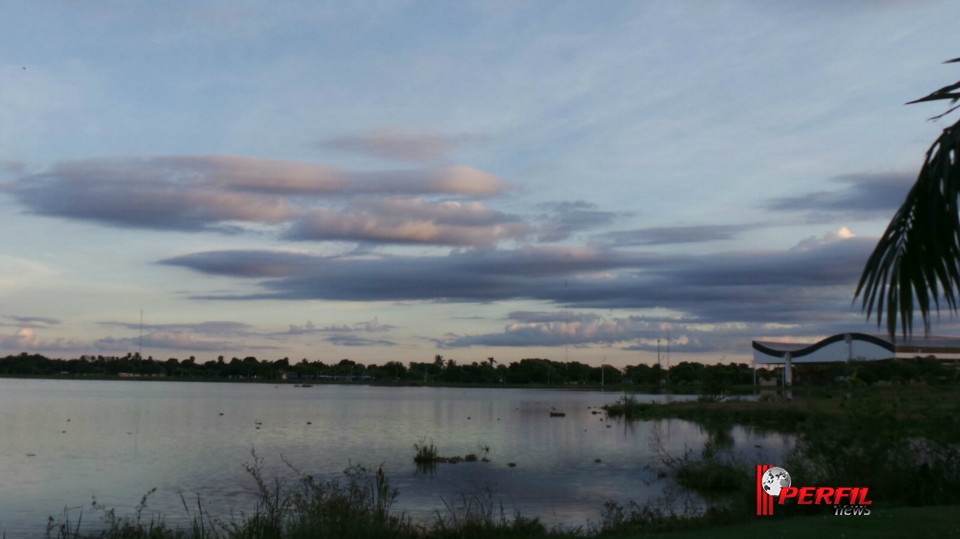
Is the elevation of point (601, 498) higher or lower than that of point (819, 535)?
lower

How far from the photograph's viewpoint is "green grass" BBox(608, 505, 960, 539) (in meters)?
15.1

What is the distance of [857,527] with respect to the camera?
15.9m

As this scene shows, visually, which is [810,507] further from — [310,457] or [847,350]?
[847,350]

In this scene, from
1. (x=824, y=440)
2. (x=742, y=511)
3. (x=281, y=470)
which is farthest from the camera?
(x=281, y=470)

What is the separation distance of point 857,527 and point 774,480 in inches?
203

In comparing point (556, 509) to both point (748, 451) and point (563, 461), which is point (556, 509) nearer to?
point (563, 461)

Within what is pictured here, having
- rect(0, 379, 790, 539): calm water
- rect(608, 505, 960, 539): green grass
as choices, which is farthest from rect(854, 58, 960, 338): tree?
rect(0, 379, 790, 539): calm water

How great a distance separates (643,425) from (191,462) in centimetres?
4450

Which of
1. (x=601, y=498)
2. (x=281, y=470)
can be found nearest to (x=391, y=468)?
(x=281, y=470)

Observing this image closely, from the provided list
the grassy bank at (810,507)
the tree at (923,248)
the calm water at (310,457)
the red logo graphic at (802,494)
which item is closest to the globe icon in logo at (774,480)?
the red logo graphic at (802,494)

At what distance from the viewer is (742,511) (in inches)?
821

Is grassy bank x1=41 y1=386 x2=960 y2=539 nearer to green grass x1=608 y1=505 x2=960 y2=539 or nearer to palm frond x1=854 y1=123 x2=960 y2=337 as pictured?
green grass x1=608 y1=505 x2=960 y2=539

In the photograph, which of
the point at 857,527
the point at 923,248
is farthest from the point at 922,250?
the point at 857,527

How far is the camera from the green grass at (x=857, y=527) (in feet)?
49.5
